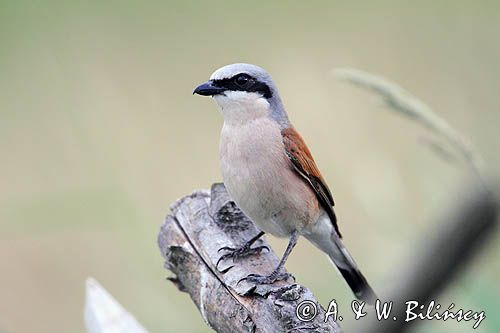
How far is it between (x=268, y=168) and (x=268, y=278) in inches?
27.9

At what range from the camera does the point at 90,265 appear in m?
4.04

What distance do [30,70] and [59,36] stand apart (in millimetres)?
334

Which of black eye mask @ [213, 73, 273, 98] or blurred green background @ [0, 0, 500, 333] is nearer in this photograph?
black eye mask @ [213, 73, 273, 98]

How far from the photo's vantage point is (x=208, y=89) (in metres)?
2.69

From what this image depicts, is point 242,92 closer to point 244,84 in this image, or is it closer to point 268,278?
point 244,84

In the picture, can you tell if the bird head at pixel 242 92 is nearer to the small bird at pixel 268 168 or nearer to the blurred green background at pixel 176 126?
the small bird at pixel 268 168

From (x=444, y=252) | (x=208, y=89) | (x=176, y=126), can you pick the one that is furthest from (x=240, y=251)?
(x=176, y=126)

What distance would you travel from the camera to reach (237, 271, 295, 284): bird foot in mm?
1878

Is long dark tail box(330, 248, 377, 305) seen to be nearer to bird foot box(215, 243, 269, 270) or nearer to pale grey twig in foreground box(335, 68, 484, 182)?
bird foot box(215, 243, 269, 270)

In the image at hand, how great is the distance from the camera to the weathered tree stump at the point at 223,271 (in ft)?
5.43

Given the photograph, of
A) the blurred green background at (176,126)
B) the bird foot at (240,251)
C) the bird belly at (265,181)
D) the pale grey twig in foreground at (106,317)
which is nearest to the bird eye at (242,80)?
the bird belly at (265,181)

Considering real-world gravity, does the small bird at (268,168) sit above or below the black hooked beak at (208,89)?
below

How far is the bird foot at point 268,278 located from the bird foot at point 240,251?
10 centimetres

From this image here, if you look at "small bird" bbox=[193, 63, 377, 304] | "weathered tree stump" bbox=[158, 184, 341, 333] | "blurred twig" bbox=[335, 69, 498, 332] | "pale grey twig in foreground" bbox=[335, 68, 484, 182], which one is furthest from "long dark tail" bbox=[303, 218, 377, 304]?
"blurred twig" bbox=[335, 69, 498, 332]
